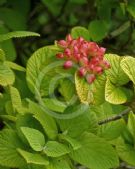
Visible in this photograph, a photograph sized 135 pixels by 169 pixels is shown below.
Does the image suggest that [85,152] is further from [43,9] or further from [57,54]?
[43,9]

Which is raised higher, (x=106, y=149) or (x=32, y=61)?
(x=32, y=61)

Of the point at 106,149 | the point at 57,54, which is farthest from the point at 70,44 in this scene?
the point at 106,149

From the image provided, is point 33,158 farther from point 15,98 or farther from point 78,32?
point 78,32

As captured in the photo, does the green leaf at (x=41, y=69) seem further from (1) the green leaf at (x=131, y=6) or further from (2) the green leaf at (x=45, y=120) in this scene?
(1) the green leaf at (x=131, y=6)

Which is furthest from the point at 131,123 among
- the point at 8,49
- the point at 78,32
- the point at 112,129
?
the point at 8,49

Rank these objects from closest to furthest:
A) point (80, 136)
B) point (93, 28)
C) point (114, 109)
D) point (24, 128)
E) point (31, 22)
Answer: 1. point (24, 128)
2. point (80, 136)
3. point (114, 109)
4. point (93, 28)
5. point (31, 22)

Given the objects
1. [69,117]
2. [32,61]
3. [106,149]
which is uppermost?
[32,61]

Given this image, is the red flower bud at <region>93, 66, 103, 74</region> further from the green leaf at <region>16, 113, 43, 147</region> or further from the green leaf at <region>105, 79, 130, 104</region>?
the green leaf at <region>16, 113, 43, 147</region>

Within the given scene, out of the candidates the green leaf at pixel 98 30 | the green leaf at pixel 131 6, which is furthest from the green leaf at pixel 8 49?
the green leaf at pixel 131 6
